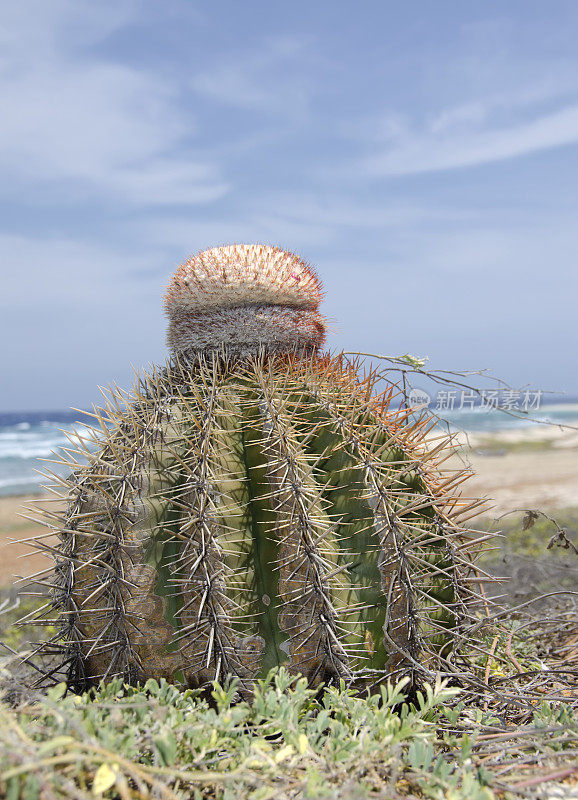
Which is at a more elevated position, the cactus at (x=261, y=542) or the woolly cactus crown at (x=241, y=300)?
the woolly cactus crown at (x=241, y=300)

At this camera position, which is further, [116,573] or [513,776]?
[116,573]

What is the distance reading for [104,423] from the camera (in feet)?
11.0

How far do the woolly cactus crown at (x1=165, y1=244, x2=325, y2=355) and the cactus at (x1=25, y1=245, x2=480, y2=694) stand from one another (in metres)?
0.26

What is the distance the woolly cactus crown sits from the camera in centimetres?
346

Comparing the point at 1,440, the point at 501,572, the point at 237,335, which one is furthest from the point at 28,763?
the point at 1,440

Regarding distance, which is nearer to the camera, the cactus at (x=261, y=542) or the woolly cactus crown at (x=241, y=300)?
the cactus at (x=261, y=542)

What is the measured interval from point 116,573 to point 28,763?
1.37 m

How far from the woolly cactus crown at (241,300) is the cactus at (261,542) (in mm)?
263

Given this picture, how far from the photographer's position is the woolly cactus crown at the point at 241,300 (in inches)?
136

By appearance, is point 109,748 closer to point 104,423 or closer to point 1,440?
point 104,423

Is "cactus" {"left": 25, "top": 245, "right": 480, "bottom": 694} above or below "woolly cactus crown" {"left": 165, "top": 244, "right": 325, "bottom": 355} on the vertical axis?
below

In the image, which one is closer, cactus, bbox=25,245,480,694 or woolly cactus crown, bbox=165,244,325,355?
cactus, bbox=25,245,480,694

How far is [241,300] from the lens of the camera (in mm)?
3479

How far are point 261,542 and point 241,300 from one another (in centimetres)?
126
